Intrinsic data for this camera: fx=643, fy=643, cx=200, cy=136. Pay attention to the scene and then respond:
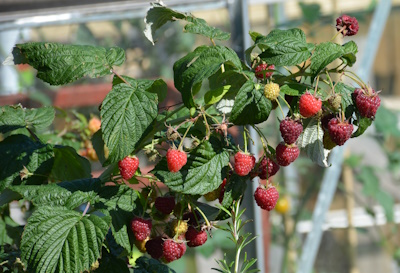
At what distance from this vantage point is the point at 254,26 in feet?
6.77

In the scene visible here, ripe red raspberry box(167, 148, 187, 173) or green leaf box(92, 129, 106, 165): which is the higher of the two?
ripe red raspberry box(167, 148, 187, 173)

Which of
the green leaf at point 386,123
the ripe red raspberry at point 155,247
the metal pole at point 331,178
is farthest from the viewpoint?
the green leaf at point 386,123

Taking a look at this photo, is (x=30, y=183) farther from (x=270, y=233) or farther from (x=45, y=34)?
(x=270, y=233)

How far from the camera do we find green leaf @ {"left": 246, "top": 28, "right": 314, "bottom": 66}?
0.63 metres

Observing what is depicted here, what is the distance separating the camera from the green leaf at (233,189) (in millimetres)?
665

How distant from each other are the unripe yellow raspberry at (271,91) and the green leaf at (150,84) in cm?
13

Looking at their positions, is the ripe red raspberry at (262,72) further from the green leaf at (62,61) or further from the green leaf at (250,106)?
the green leaf at (62,61)

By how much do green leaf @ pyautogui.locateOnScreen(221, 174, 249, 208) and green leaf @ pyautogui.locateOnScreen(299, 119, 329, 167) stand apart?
74mm

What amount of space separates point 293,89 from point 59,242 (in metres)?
0.28

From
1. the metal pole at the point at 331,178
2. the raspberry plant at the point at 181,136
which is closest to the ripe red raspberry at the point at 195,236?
the raspberry plant at the point at 181,136

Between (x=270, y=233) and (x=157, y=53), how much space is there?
82 cm

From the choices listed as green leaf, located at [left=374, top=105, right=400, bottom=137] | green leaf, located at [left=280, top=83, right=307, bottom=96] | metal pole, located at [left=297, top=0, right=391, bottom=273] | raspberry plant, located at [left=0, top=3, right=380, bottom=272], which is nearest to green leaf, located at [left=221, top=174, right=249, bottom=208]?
raspberry plant, located at [left=0, top=3, right=380, bottom=272]

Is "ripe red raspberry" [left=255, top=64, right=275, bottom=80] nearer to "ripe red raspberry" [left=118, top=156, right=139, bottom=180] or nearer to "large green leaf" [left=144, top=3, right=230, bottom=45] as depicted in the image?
"large green leaf" [left=144, top=3, right=230, bottom=45]

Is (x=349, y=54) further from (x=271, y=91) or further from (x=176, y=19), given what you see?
(x=176, y=19)
